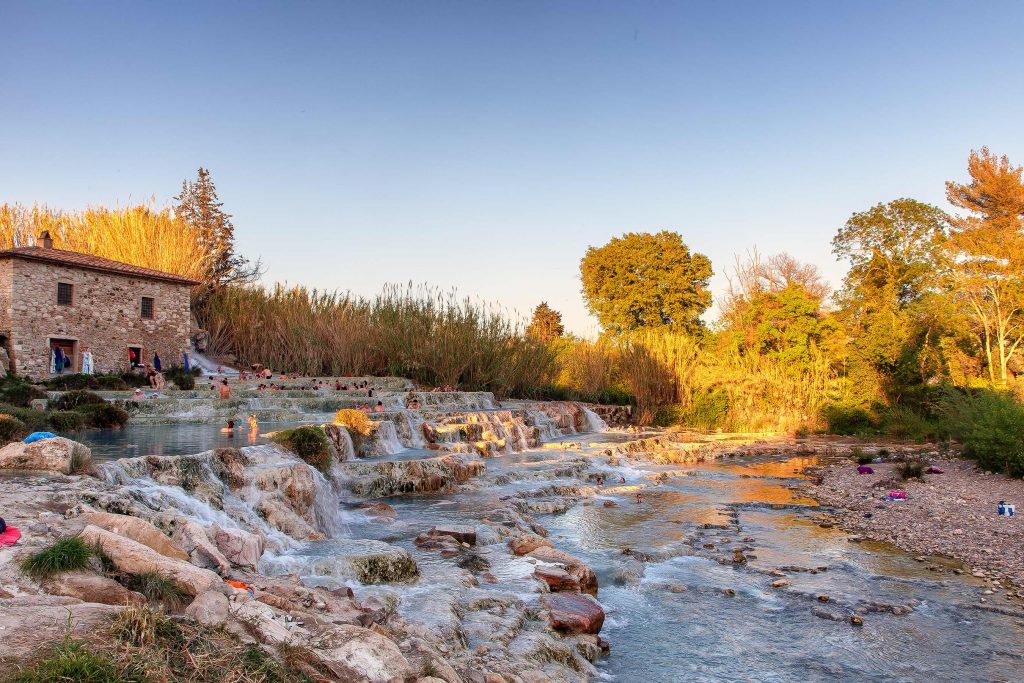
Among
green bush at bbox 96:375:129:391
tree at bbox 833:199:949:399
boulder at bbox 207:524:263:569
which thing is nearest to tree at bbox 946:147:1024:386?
tree at bbox 833:199:949:399

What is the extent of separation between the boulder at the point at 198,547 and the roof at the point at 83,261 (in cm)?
1432

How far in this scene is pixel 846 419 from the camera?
57.5 feet

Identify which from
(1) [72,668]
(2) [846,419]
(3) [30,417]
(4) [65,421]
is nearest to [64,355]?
(4) [65,421]

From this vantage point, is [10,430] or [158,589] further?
[10,430]

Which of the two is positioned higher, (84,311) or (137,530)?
(84,311)

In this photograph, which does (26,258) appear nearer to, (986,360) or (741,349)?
(741,349)

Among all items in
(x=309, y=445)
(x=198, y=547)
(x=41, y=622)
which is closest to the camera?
(x=41, y=622)

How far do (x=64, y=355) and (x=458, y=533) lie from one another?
594 inches

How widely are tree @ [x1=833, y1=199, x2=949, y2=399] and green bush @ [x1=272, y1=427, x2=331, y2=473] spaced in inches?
614

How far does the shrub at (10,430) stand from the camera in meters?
6.17

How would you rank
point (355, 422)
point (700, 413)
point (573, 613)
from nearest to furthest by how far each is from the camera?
point (573, 613)
point (355, 422)
point (700, 413)

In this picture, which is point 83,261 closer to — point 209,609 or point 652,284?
point 209,609

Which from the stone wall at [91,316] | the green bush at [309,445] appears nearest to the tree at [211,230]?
the stone wall at [91,316]

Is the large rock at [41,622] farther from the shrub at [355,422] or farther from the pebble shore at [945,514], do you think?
the shrub at [355,422]
